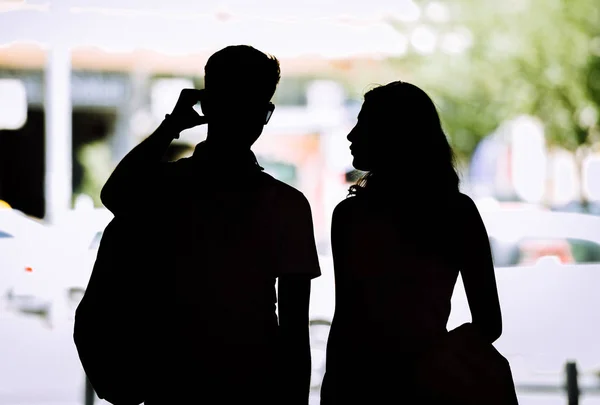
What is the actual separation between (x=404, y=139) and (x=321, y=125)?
4.76 metres

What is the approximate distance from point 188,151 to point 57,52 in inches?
51.6

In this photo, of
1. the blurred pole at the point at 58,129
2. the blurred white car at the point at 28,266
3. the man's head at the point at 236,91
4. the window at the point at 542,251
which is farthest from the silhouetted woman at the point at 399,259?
the blurred pole at the point at 58,129

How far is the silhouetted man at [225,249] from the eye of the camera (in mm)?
1677

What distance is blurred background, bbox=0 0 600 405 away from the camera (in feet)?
16.8

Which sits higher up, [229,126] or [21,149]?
[21,149]

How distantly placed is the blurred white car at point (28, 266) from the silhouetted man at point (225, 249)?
3562 millimetres

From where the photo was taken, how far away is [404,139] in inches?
79.0

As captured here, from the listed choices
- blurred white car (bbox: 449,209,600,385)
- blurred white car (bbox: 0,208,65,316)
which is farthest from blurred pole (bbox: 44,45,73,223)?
A: blurred white car (bbox: 449,209,600,385)

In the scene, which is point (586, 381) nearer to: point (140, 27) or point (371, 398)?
point (140, 27)

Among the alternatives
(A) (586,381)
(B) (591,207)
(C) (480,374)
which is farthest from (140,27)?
(A) (586,381)

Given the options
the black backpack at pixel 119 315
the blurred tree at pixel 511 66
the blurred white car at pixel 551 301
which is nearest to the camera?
the black backpack at pixel 119 315

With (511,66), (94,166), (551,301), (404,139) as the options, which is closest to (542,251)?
(551,301)

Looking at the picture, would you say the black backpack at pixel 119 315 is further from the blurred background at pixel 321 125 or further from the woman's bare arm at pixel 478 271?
the blurred background at pixel 321 125

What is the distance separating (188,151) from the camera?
6.58 meters
